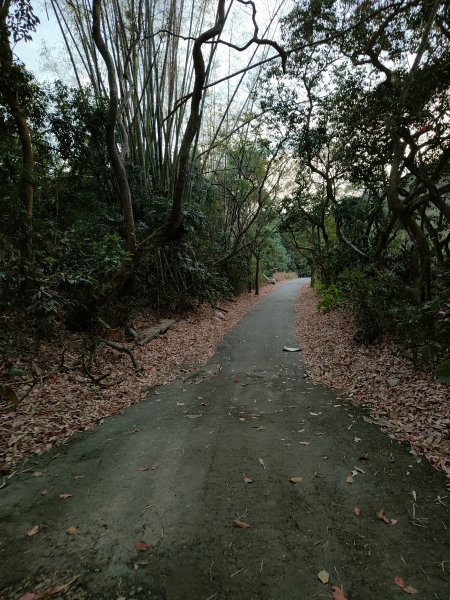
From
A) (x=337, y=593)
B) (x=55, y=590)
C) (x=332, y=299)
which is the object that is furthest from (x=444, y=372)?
(x=332, y=299)

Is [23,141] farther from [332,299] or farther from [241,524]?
[332,299]

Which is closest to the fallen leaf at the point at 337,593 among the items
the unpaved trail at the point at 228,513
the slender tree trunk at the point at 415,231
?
the unpaved trail at the point at 228,513

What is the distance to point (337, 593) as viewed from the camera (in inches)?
64.6

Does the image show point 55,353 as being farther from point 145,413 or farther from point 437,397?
point 437,397

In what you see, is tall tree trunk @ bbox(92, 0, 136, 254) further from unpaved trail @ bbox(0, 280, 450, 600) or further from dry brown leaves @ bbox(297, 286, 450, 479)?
dry brown leaves @ bbox(297, 286, 450, 479)

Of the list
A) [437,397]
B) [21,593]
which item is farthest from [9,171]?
[437,397]

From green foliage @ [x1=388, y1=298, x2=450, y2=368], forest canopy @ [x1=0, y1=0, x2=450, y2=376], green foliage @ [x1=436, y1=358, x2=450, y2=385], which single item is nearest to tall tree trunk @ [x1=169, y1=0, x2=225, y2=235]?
forest canopy @ [x1=0, y1=0, x2=450, y2=376]

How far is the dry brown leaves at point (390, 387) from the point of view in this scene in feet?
9.98

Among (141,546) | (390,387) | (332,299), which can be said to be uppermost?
(332,299)

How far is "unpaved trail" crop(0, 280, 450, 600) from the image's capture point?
67.8 inches

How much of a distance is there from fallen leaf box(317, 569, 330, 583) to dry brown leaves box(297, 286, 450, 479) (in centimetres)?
142

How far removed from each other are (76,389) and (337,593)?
3.69m

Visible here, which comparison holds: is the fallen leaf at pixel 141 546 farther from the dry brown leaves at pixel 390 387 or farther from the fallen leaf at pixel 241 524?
the dry brown leaves at pixel 390 387

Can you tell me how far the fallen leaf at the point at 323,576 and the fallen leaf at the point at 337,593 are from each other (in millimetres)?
43
